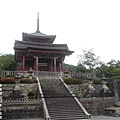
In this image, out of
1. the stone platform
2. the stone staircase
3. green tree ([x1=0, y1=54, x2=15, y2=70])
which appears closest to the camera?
the stone staircase

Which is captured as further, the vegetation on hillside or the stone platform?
the vegetation on hillside

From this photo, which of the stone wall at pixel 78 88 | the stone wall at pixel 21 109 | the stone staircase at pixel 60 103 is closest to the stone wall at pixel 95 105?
the stone staircase at pixel 60 103

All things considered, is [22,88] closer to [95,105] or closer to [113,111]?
[95,105]

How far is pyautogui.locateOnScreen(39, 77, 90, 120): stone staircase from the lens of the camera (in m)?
14.6

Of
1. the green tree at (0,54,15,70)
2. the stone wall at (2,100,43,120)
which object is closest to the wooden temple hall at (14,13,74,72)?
the green tree at (0,54,15,70)

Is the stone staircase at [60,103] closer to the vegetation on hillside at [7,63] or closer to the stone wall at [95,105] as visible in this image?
the stone wall at [95,105]

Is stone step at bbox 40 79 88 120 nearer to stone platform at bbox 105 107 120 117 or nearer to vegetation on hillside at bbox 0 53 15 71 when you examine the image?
stone platform at bbox 105 107 120 117

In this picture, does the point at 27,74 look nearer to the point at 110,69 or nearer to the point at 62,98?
the point at 62,98

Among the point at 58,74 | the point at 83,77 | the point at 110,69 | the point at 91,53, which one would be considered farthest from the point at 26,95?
the point at 91,53

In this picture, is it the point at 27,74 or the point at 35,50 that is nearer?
the point at 27,74

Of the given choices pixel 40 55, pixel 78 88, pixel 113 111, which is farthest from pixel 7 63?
pixel 113 111

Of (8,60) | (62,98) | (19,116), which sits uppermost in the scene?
(8,60)

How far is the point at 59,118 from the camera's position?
14039 mm

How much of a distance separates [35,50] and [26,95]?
11401 millimetres
